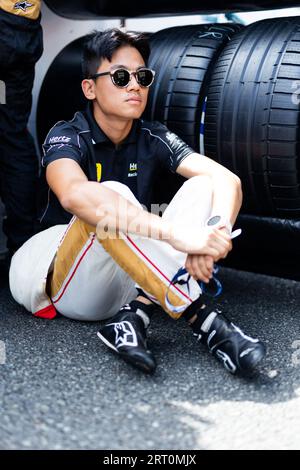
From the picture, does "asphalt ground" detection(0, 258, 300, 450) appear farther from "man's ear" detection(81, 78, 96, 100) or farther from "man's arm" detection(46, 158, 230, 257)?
"man's ear" detection(81, 78, 96, 100)

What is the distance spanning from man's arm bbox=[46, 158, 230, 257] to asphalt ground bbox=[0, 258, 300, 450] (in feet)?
1.00

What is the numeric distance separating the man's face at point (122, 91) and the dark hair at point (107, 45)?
0.05 ft

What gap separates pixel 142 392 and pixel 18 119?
1097 mm

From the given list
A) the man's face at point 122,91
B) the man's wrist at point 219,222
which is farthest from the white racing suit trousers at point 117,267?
the man's face at point 122,91

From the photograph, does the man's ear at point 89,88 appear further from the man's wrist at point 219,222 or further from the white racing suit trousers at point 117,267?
the man's wrist at point 219,222

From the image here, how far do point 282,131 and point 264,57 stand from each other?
0.79 ft

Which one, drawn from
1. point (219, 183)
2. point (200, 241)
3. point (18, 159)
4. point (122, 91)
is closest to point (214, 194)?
point (219, 183)

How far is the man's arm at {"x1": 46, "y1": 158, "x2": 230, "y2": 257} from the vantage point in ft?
4.66

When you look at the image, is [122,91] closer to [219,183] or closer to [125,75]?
[125,75]

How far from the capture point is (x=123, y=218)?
4.76 ft

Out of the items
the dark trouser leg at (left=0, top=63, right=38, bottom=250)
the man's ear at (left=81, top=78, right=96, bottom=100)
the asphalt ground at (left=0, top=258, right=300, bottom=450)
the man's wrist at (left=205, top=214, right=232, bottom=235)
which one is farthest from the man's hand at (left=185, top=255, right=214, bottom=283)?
the dark trouser leg at (left=0, top=63, right=38, bottom=250)

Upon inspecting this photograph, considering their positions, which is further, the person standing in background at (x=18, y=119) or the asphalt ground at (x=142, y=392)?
the person standing in background at (x=18, y=119)

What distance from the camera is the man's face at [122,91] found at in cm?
170
